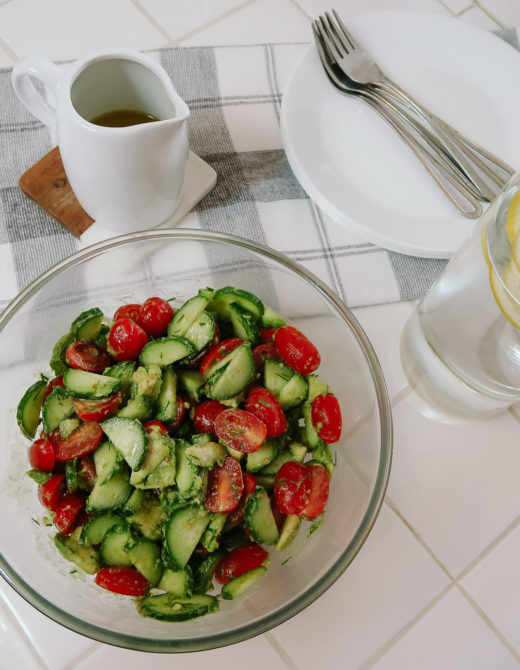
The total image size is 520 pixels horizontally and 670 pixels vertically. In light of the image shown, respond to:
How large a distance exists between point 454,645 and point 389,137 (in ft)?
2.71

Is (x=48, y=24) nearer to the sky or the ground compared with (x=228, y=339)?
nearer to the sky

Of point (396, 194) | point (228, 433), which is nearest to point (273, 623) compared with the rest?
point (228, 433)

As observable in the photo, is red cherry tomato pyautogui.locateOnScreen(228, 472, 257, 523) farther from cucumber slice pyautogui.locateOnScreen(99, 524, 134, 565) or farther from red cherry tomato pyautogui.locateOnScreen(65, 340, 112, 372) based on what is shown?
red cherry tomato pyautogui.locateOnScreen(65, 340, 112, 372)

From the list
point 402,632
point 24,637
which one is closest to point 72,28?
point 24,637

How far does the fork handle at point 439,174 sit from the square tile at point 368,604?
1.68 feet

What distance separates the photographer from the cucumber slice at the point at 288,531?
76cm

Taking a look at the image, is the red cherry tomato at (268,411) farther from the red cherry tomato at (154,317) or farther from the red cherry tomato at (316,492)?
the red cherry tomato at (154,317)

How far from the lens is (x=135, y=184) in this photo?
89cm

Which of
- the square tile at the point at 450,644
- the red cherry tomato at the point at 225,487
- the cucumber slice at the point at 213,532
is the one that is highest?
the red cherry tomato at the point at 225,487

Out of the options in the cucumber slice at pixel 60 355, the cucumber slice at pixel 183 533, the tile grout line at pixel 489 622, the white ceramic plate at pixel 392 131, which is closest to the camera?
the cucumber slice at pixel 183 533

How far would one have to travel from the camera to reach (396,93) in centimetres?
113

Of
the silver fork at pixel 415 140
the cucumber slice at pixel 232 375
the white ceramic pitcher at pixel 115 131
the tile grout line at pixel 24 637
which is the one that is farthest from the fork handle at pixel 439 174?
the tile grout line at pixel 24 637

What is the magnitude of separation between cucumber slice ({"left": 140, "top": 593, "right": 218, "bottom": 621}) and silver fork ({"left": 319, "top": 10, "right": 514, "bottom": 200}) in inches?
31.3

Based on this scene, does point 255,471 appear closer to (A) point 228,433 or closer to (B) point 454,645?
(A) point 228,433
